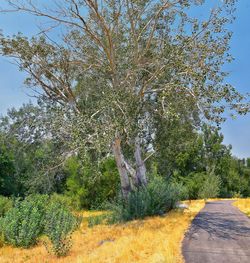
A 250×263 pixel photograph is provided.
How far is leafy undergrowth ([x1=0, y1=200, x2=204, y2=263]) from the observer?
8328 millimetres

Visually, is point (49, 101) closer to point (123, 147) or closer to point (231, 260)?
point (123, 147)

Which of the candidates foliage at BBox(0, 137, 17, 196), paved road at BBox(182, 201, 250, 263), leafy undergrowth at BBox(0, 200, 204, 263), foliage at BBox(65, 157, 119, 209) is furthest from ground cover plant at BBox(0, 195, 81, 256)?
foliage at BBox(0, 137, 17, 196)

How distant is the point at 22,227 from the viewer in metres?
12.9

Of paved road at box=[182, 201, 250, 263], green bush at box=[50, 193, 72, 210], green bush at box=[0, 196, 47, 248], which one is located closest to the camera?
paved road at box=[182, 201, 250, 263]

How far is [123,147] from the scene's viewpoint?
2048 cm

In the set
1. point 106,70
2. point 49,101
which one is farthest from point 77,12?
point 49,101

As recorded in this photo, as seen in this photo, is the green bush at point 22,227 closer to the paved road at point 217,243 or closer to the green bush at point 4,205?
the paved road at point 217,243

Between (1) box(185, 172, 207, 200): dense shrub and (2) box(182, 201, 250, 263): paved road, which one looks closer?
(2) box(182, 201, 250, 263): paved road

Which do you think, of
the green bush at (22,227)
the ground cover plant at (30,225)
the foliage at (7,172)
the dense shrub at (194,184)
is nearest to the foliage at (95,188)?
the foliage at (7,172)

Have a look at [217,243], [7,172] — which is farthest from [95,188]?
[217,243]

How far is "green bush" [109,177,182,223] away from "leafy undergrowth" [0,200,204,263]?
210cm

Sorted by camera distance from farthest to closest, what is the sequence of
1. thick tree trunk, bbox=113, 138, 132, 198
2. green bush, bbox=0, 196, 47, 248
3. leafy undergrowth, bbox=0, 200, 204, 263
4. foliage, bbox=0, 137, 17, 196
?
foliage, bbox=0, 137, 17, 196 → thick tree trunk, bbox=113, 138, 132, 198 → green bush, bbox=0, 196, 47, 248 → leafy undergrowth, bbox=0, 200, 204, 263

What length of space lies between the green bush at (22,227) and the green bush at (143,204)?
402cm

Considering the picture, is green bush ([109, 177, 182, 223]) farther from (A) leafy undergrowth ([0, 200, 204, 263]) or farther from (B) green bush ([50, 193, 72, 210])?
(B) green bush ([50, 193, 72, 210])
